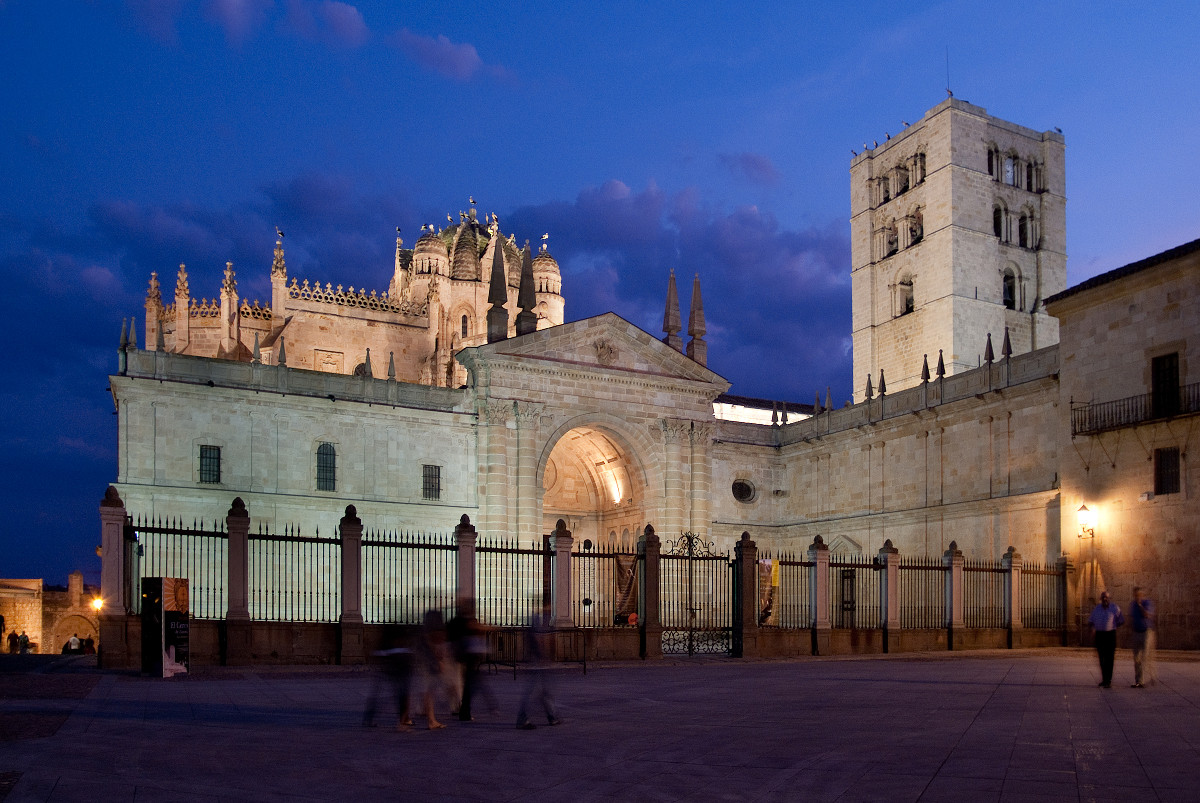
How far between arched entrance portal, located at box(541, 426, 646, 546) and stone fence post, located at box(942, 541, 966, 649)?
16.8 m

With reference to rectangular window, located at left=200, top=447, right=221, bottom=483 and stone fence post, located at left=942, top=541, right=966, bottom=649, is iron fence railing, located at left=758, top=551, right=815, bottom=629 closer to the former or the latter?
stone fence post, located at left=942, top=541, right=966, bottom=649

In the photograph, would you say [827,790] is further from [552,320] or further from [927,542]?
[552,320]

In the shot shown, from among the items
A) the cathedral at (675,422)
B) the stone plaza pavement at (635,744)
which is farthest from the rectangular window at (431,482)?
the stone plaza pavement at (635,744)

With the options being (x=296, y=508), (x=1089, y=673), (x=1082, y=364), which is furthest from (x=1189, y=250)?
(x=296, y=508)

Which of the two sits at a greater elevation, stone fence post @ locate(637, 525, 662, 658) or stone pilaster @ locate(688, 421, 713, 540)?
stone pilaster @ locate(688, 421, 713, 540)

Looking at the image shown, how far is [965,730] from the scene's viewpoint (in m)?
11.2

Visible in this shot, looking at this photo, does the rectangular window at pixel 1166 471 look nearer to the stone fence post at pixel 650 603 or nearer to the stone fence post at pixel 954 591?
the stone fence post at pixel 954 591

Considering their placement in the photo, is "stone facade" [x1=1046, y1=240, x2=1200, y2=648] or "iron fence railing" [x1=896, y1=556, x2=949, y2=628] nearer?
"stone facade" [x1=1046, y1=240, x2=1200, y2=648]

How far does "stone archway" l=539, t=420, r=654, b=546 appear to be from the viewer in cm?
4459

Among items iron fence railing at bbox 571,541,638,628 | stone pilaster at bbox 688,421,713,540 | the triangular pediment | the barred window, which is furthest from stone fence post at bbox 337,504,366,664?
stone pilaster at bbox 688,421,713,540

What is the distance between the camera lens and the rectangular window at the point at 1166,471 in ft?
91.5

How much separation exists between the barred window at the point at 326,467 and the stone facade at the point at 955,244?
31.3 metres

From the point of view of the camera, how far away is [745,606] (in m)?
25.9

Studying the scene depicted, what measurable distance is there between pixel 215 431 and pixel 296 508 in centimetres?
385
